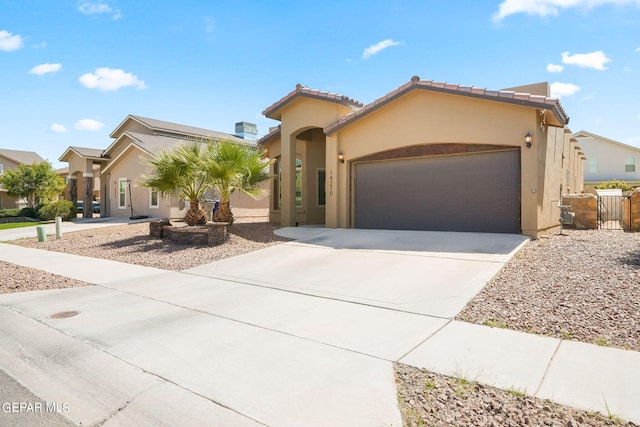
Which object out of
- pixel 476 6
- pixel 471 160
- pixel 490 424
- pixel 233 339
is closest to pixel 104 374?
pixel 233 339

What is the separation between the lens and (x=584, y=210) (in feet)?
46.0

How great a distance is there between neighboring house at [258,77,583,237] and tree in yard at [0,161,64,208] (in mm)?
24207

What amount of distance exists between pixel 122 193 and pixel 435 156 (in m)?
19.8

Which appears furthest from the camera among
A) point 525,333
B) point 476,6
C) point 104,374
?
point 476,6

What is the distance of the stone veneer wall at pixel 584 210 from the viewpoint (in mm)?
13828

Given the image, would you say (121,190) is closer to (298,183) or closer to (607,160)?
(298,183)

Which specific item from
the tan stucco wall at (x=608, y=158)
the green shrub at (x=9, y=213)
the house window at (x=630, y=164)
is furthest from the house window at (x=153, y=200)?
the house window at (x=630, y=164)

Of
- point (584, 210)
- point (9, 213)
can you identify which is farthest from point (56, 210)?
point (584, 210)

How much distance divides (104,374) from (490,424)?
3.61 m

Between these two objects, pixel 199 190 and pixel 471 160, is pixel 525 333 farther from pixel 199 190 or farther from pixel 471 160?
pixel 199 190

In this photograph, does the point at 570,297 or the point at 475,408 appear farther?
the point at 570,297

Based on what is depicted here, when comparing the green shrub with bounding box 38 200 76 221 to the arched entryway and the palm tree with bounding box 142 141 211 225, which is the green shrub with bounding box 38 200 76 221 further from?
the arched entryway

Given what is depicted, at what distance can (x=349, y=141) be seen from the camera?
14305mm

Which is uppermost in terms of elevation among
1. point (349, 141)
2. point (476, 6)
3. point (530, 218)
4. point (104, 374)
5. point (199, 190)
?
point (476, 6)
